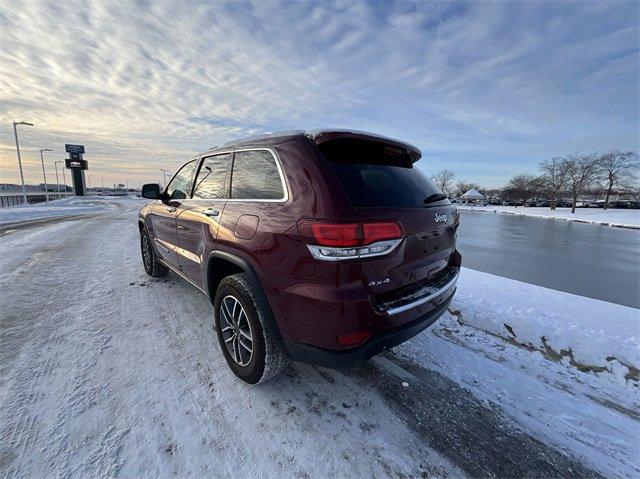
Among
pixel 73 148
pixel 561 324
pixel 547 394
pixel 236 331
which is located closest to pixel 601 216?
pixel 561 324

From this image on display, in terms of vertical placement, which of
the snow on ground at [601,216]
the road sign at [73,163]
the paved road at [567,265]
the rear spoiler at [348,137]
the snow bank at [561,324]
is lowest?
the snow on ground at [601,216]

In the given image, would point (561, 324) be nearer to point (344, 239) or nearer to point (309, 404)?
point (309, 404)

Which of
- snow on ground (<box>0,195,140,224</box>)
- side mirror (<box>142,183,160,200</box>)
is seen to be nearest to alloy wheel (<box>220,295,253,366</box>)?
side mirror (<box>142,183,160,200</box>)

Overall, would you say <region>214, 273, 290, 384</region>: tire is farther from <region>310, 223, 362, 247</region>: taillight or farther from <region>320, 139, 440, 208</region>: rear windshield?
<region>320, 139, 440, 208</region>: rear windshield

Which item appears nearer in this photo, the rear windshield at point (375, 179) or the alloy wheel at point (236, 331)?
the rear windshield at point (375, 179)

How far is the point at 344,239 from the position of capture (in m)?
1.77

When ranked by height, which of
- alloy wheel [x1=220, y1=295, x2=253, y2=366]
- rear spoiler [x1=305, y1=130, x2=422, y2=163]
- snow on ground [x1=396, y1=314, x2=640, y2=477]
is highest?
rear spoiler [x1=305, y1=130, x2=422, y2=163]

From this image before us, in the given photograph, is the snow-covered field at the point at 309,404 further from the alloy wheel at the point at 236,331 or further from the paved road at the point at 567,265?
the paved road at the point at 567,265

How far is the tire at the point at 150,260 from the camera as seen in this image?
184 inches

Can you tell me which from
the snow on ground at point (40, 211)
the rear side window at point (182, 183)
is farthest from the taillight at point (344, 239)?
the snow on ground at point (40, 211)

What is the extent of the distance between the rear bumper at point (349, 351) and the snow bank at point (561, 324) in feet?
6.50

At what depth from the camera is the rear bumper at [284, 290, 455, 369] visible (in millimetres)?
1874

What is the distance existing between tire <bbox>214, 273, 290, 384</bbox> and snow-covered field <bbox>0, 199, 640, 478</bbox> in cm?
16

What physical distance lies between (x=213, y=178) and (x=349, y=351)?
7.00ft
